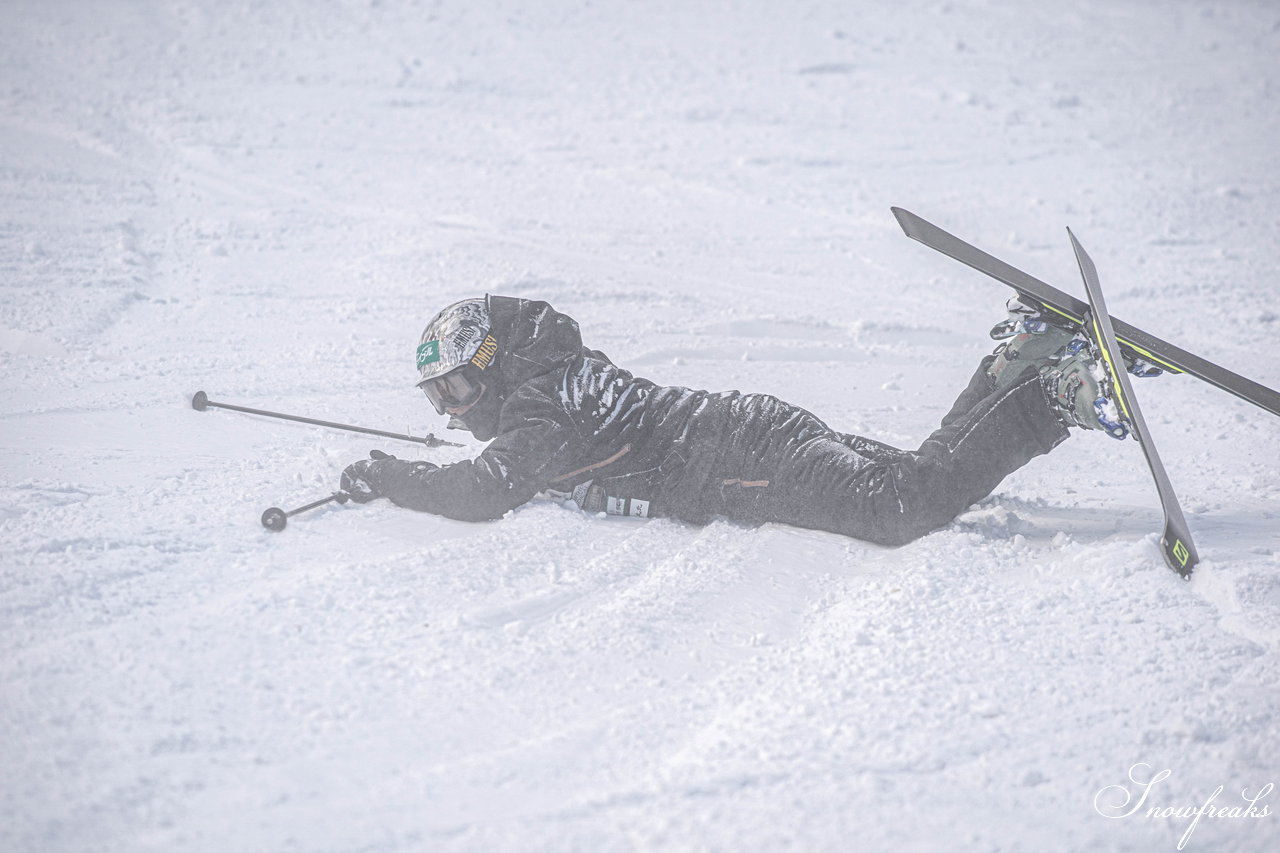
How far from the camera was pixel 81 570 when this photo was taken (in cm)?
330

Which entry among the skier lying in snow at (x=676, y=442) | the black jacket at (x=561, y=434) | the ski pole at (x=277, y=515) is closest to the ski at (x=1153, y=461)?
the skier lying in snow at (x=676, y=442)

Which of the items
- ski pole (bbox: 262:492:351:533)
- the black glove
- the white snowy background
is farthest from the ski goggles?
ski pole (bbox: 262:492:351:533)

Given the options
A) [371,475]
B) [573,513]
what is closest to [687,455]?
[573,513]

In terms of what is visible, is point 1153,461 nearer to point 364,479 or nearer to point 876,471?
point 876,471

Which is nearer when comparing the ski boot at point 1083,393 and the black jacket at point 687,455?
the ski boot at point 1083,393

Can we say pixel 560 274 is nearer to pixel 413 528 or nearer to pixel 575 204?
pixel 575 204

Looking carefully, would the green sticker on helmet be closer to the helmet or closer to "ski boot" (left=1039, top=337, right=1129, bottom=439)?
the helmet

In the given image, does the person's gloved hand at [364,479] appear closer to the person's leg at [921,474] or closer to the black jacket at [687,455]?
the black jacket at [687,455]

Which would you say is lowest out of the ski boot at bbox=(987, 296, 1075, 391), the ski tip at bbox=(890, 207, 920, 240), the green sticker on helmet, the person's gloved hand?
the person's gloved hand

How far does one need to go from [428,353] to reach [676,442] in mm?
967

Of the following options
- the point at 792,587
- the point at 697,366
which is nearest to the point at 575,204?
the point at 697,366

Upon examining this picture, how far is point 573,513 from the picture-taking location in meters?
3.92

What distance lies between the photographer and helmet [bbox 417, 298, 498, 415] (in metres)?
3.77

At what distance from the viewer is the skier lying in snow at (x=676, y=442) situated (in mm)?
3707
